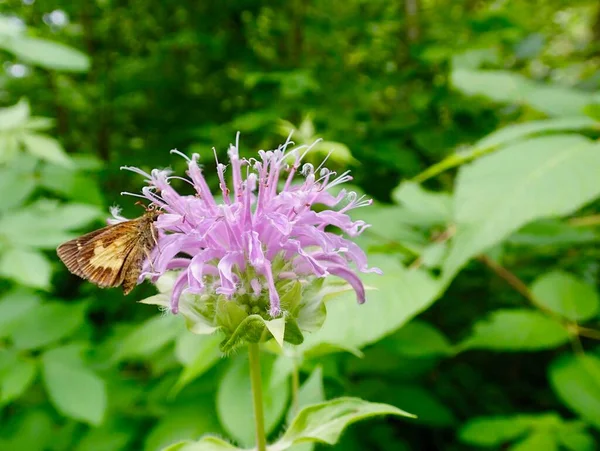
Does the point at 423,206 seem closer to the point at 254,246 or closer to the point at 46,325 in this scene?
the point at 254,246

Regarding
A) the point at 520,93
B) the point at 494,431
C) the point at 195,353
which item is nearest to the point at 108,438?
the point at 195,353

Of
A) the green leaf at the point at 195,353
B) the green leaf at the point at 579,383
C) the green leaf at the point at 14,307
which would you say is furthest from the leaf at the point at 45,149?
the green leaf at the point at 579,383

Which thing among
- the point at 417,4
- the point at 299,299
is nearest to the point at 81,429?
the point at 299,299

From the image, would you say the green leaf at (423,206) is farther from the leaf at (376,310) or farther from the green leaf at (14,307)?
the green leaf at (14,307)

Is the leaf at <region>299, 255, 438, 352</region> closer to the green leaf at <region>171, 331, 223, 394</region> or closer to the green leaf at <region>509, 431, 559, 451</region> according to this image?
the green leaf at <region>171, 331, 223, 394</region>

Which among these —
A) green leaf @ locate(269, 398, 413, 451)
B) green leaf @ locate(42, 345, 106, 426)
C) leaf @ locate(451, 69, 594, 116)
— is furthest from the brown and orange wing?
leaf @ locate(451, 69, 594, 116)
